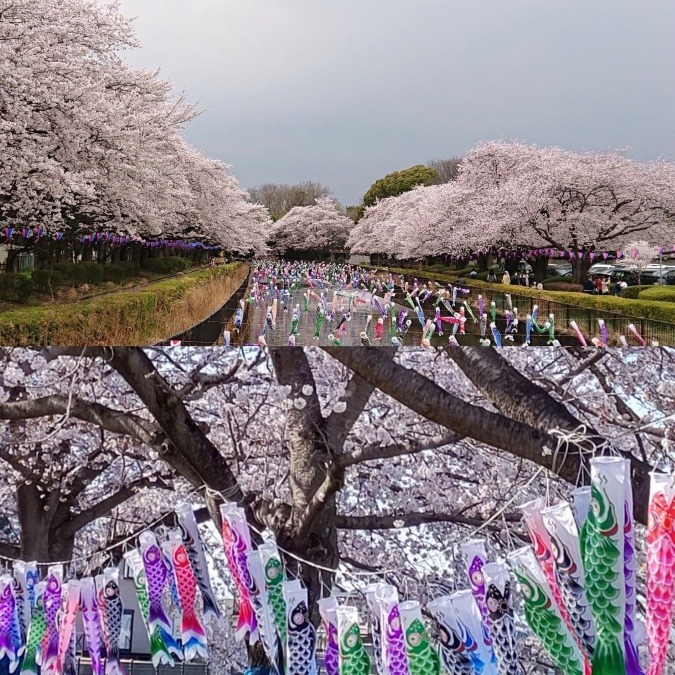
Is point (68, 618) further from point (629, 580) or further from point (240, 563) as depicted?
point (629, 580)

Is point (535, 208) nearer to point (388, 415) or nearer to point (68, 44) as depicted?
point (68, 44)

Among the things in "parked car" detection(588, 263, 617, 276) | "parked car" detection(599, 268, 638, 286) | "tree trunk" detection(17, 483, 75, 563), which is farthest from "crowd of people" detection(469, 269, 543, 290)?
"tree trunk" detection(17, 483, 75, 563)

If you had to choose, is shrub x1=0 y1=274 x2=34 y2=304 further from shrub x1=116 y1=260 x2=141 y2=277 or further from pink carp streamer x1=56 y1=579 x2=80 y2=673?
pink carp streamer x1=56 y1=579 x2=80 y2=673

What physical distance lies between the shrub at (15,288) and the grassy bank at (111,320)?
2679 mm

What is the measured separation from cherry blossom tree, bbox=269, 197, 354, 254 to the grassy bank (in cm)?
645

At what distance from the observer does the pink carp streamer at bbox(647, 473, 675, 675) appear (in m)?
2.50

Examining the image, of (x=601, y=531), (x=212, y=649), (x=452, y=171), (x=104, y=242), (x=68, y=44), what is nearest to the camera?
(x=601, y=531)

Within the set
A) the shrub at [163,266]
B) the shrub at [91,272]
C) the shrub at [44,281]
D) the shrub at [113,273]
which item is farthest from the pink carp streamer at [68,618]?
the shrub at [163,266]

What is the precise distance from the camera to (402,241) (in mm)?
23547

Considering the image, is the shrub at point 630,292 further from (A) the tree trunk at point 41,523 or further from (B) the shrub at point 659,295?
(A) the tree trunk at point 41,523

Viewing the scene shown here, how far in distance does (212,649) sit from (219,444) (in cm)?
90

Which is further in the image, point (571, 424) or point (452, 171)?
point (452, 171)

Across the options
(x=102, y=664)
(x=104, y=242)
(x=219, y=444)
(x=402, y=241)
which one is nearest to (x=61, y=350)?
(x=219, y=444)

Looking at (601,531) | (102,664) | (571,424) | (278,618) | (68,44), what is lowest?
(102,664)
